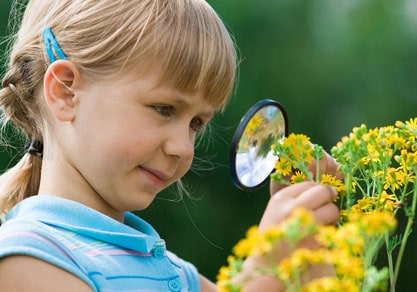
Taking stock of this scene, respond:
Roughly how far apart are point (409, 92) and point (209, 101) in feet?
17.3

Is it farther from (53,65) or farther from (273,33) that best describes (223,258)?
(53,65)

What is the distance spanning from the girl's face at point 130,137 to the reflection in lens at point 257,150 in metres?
0.14

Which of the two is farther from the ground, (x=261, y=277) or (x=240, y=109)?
(x=240, y=109)

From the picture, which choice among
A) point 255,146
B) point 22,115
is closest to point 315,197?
point 255,146

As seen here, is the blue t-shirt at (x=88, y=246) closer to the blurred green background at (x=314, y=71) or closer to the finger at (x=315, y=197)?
the finger at (x=315, y=197)

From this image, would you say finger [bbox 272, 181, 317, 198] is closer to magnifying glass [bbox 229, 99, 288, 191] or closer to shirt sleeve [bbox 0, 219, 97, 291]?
magnifying glass [bbox 229, 99, 288, 191]

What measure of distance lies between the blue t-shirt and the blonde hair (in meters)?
0.18

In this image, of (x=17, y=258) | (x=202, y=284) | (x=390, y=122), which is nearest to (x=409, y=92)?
(x=390, y=122)

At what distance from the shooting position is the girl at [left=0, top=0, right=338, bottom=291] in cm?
123

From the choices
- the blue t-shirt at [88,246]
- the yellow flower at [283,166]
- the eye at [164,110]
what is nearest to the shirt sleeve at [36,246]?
the blue t-shirt at [88,246]

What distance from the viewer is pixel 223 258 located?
549 centimetres

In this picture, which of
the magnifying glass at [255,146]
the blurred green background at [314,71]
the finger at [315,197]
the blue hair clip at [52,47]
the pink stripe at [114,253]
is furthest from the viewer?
the blurred green background at [314,71]

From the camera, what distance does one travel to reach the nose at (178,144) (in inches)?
48.7

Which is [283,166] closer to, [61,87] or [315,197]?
[315,197]
